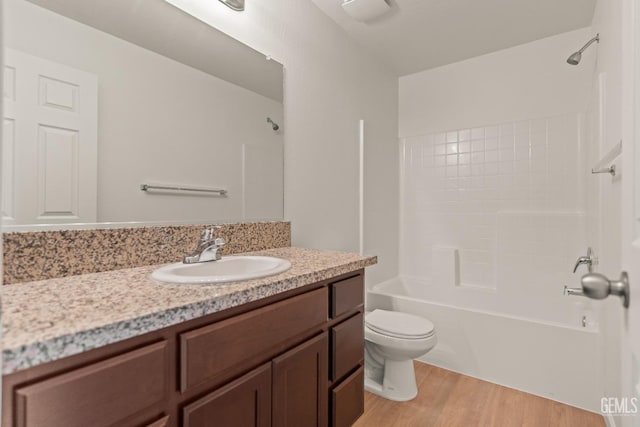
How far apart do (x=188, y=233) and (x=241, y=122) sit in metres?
0.63

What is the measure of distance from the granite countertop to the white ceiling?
185 cm

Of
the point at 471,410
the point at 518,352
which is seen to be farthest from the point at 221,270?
the point at 518,352

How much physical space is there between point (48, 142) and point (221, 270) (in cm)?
69

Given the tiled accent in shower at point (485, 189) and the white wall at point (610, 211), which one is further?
the tiled accent in shower at point (485, 189)

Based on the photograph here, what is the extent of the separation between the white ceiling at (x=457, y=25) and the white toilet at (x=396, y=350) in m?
1.96

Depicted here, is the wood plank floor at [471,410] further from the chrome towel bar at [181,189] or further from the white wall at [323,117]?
the chrome towel bar at [181,189]

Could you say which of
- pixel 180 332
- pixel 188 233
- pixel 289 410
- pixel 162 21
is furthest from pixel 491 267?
pixel 162 21

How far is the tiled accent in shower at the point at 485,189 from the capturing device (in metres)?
2.38

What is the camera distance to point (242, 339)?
90cm

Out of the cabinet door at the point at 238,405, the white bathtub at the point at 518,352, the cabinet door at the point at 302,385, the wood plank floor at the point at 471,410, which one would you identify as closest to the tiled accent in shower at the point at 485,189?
the white bathtub at the point at 518,352

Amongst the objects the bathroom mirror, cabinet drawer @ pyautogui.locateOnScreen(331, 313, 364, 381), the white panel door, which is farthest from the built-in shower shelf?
the white panel door

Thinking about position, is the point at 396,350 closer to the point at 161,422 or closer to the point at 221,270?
the point at 221,270

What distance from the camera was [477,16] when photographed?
6.97 feet

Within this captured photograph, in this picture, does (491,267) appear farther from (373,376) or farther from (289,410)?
(289,410)
